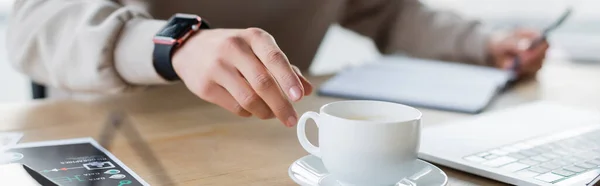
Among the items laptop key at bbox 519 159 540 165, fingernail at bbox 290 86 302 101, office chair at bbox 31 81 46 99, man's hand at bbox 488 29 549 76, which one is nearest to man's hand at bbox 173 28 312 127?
fingernail at bbox 290 86 302 101

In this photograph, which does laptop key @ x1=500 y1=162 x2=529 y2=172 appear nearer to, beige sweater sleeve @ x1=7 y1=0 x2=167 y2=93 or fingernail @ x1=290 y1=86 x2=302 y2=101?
fingernail @ x1=290 y1=86 x2=302 y2=101

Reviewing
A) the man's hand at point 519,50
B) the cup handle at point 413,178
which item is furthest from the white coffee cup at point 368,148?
the man's hand at point 519,50

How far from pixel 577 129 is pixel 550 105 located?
162 mm

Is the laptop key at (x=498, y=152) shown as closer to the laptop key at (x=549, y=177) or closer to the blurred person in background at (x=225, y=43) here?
the laptop key at (x=549, y=177)

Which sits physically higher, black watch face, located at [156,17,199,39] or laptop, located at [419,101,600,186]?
black watch face, located at [156,17,199,39]

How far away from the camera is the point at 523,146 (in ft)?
2.41

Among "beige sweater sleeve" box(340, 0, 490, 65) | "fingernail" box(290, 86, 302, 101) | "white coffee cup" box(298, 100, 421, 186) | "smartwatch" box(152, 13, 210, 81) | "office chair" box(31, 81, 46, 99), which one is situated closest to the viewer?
"white coffee cup" box(298, 100, 421, 186)

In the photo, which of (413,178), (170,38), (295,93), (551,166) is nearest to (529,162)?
(551,166)

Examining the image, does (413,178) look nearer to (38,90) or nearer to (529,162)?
(529,162)

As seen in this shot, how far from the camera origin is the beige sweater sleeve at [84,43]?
867 millimetres

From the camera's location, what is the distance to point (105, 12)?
0.90 m

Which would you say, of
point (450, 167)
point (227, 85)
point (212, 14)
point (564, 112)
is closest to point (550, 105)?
point (564, 112)

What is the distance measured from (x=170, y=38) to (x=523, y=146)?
433 mm

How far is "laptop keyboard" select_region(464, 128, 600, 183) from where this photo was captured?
639mm
